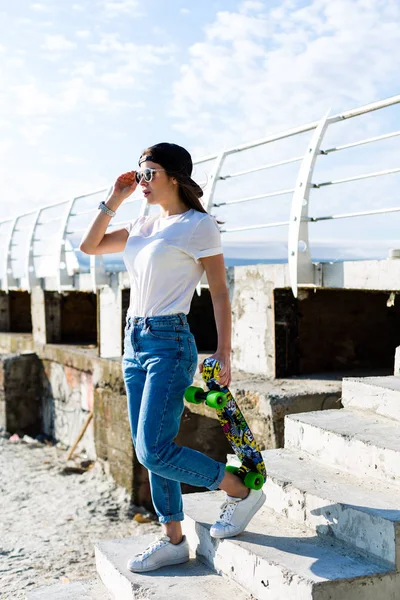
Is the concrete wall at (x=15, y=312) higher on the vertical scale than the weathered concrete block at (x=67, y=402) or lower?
higher

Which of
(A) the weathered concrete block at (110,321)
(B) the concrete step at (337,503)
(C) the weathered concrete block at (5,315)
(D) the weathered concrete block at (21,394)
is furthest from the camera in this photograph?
(C) the weathered concrete block at (5,315)

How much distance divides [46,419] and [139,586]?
711 cm

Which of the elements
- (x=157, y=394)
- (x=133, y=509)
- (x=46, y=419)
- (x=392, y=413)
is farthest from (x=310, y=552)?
(x=46, y=419)

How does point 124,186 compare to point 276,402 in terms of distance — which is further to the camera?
point 276,402

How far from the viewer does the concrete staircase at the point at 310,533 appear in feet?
8.05

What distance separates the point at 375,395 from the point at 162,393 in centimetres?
148

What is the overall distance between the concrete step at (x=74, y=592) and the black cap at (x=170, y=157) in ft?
5.98

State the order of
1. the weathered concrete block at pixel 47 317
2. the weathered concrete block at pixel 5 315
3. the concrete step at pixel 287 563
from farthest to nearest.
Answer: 1. the weathered concrete block at pixel 5 315
2. the weathered concrete block at pixel 47 317
3. the concrete step at pixel 287 563

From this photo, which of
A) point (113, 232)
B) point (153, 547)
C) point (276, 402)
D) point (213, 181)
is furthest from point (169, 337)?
point (213, 181)

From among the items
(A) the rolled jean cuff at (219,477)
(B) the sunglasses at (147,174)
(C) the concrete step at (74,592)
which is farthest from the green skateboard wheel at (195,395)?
(C) the concrete step at (74,592)

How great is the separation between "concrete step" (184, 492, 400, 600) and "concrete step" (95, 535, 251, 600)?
49mm

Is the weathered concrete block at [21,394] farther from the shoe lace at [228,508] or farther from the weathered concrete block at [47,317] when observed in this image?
the shoe lace at [228,508]

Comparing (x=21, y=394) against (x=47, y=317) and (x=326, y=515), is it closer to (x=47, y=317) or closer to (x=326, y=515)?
(x=47, y=317)

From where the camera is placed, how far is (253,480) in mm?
2754
